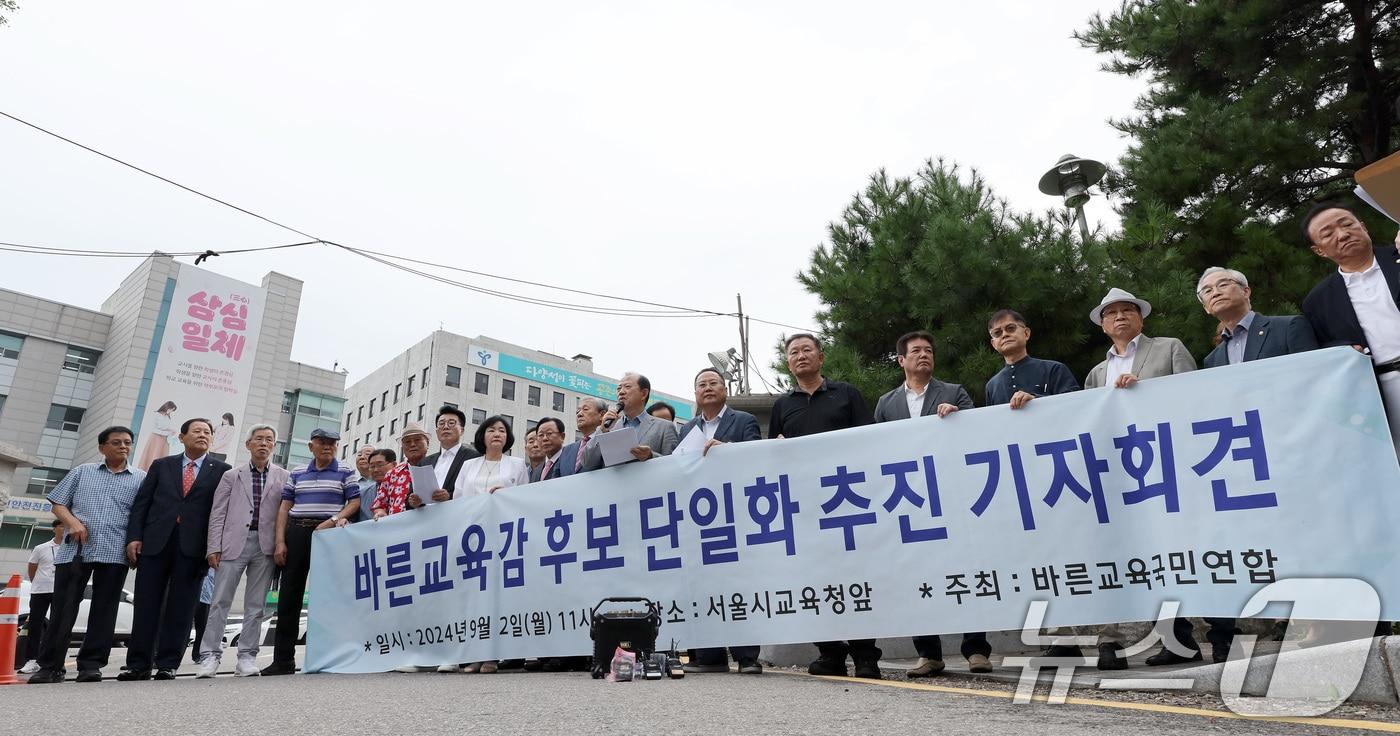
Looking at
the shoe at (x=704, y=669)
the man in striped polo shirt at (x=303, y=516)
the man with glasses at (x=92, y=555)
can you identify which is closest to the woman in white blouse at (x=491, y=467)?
the man in striped polo shirt at (x=303, y=516)

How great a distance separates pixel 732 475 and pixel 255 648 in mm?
3790

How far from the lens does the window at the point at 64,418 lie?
3797 centimetres

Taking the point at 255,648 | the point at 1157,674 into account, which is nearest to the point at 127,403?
the point at 255,648

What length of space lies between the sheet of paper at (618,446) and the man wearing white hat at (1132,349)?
8.20 feet

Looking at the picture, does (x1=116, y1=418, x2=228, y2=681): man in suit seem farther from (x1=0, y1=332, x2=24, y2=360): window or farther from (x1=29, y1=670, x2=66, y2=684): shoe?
(x1=0, y1=332, x2=24, y2=360): window

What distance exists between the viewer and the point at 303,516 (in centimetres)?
622

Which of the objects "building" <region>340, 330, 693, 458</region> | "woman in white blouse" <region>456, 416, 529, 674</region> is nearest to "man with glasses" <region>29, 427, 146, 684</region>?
"woman in white blouse" <region>456, 416, 529, 674</region>

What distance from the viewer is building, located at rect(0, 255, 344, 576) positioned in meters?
35.4

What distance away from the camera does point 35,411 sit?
122ft

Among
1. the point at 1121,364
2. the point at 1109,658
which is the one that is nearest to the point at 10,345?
the point at 1121,364

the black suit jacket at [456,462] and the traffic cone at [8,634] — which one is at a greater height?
the black suit jacket at [456,462]

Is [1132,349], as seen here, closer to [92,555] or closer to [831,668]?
[831,668]

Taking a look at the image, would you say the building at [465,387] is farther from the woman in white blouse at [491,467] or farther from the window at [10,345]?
the woman in white blouse at [491,467]

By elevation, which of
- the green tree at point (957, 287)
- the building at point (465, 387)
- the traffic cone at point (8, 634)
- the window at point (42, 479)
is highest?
the building at point (465, 387)
